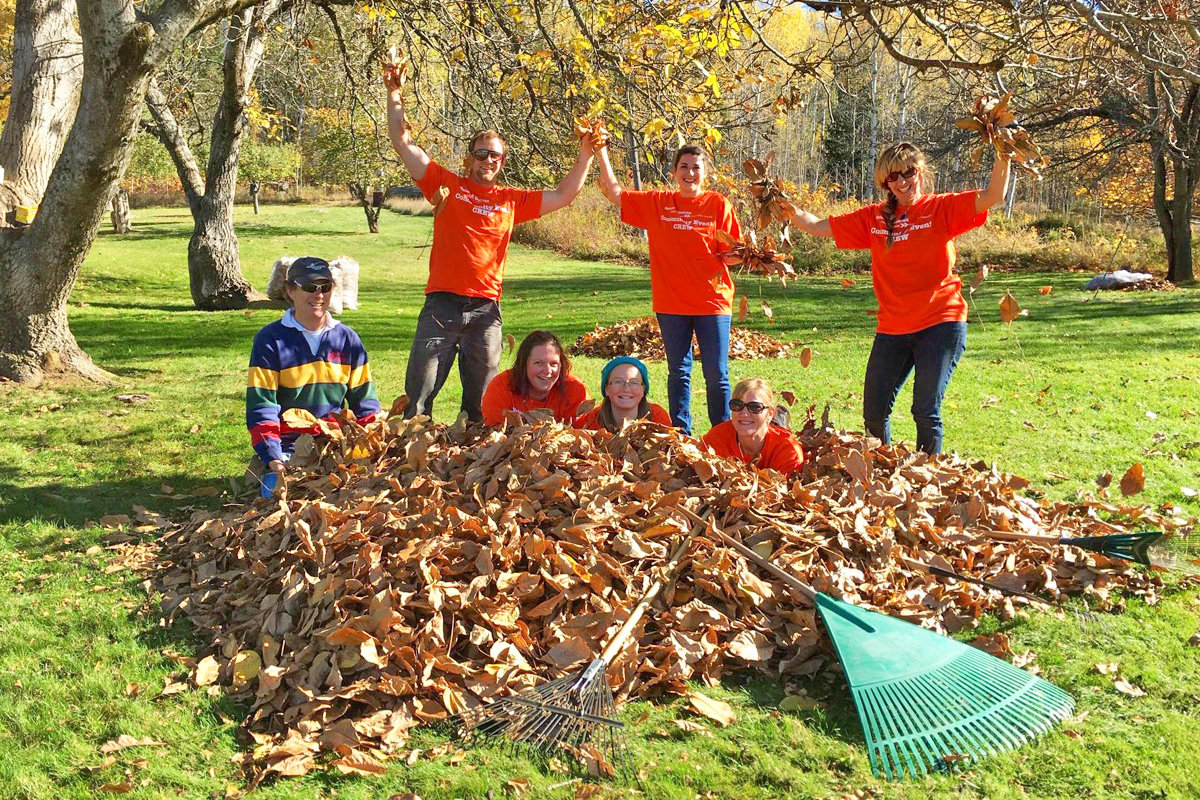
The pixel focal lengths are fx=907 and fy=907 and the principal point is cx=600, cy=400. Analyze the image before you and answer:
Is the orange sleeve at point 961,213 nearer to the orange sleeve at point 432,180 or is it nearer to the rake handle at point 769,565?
the rake handle at point 769,565

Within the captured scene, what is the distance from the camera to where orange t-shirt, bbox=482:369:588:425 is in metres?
4.38

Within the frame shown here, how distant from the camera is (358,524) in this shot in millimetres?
3322

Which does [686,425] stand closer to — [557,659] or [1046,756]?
[557,659]

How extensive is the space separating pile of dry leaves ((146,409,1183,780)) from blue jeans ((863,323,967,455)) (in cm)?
33

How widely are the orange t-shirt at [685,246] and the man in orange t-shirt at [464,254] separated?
424 mm

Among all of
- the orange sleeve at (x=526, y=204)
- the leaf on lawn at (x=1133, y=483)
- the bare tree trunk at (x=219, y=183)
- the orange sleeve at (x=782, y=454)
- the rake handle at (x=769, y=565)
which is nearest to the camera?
the rake handle at (x=769, y=565)

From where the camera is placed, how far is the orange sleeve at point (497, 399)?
4.35 meters

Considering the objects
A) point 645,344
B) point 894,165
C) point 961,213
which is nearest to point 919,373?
point 961,213

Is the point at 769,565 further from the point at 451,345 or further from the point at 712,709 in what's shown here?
the point at 451,345

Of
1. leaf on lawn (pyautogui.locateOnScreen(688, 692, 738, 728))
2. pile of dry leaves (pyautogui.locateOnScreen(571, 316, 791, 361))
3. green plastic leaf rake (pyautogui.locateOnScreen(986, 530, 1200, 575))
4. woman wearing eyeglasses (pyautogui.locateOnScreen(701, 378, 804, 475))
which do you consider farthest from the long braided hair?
pile of dry leaves (pyautogui.locateOnScreen(571, 316, 791, 361))

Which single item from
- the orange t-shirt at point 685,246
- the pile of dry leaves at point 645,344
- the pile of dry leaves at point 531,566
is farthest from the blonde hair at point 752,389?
the pile of dry leaves at point 645,344

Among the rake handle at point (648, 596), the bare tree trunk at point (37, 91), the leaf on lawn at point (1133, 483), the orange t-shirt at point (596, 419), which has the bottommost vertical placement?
the rake handle at point (648, 596)

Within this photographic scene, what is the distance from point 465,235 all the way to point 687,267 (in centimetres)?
114

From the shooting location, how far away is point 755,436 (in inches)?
161
